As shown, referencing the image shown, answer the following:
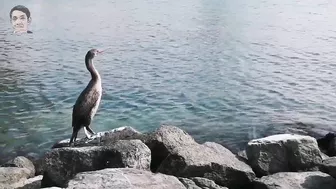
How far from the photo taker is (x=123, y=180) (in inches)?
212

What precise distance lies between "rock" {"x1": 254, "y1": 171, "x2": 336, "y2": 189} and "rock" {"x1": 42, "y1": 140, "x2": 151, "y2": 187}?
1.51m

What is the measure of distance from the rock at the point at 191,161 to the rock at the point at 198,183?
291 mm

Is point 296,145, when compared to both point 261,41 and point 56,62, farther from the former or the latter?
point 261,41

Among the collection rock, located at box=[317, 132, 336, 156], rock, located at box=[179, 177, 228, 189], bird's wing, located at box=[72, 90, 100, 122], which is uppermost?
bird's wing, located at box=[72, 90, 100, 122]

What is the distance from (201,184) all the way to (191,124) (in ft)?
14.9

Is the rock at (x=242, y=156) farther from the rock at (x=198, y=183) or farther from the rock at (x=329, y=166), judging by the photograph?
the rock at (x=198, y=183)

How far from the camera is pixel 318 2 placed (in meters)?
30.1

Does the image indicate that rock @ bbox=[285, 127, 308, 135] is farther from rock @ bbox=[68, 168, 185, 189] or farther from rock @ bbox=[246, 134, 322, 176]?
rock @ bbox=[68, 168, 185, 189]

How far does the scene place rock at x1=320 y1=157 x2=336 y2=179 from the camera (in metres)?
7.04

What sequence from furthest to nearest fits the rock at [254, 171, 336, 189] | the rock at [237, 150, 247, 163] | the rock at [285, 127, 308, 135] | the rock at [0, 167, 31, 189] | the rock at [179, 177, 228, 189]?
the rock at [285, 127, 308, 135], the rock at [237, 150, 247, 163], the rock at [0, 167, 31, 189], the rock at [254, 171, 336, 189], the rock at [179, 177, 228, 189]

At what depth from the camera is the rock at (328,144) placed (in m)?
9.05

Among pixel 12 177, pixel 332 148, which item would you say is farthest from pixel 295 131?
pixel 12 177

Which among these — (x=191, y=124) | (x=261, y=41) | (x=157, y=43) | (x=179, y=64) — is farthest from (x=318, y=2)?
(x=191, y=124)

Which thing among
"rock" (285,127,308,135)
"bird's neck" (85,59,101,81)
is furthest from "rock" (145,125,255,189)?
"rock" (285,127,308,135)
